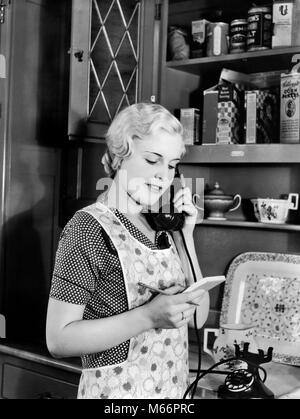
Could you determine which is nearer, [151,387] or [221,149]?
[151,387]

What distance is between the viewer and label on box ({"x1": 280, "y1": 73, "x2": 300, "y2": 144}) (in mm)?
2230

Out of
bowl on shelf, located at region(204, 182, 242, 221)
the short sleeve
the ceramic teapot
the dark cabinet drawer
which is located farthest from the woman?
bowl on shelf, located at region(204, 182, 242, 221)

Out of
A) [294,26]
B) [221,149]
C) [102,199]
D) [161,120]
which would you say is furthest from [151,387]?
[294,26]

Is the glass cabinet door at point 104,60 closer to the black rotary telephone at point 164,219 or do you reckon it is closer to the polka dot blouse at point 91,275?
the black rotary telephone at point 164,219

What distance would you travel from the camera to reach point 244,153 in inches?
90.6

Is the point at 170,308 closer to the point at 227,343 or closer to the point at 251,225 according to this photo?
the point at 227,343

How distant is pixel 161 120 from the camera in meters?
1.58

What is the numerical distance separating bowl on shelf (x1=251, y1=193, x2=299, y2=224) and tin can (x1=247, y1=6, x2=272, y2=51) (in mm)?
589

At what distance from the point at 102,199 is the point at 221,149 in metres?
0.85

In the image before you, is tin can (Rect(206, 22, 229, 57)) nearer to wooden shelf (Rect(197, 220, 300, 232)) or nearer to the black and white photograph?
the black and white photograph

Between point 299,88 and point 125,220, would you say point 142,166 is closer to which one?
point 125,220

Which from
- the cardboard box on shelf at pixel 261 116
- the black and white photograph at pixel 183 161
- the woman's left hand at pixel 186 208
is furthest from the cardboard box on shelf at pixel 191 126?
the woman's left hand at pixel 186 208

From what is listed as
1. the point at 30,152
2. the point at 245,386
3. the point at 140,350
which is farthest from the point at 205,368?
the point at 30,152

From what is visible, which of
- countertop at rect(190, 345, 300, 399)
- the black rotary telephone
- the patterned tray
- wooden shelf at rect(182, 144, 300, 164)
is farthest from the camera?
the patterned tray
